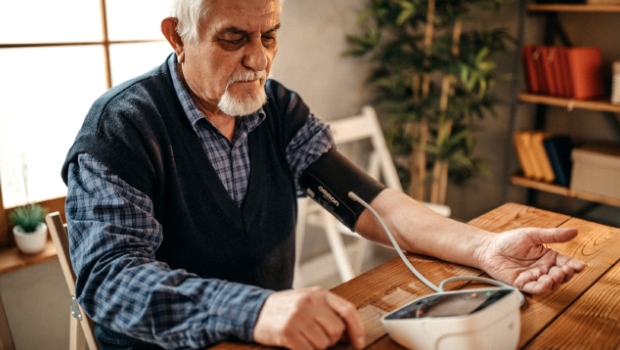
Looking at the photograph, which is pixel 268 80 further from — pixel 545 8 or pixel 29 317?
pixel 545 8

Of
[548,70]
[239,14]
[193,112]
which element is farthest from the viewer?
[548,70]

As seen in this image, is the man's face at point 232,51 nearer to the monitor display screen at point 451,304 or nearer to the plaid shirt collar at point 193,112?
the plaid shirt collar at point 193,112

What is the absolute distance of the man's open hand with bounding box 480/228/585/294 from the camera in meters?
0.88

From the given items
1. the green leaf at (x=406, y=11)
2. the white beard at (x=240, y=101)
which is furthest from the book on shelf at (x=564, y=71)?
the white beard at (x=240, y=101)

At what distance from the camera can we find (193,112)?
3.83ft

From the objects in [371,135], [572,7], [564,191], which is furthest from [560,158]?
[371,135]

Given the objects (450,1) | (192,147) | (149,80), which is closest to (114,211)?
(192,147)

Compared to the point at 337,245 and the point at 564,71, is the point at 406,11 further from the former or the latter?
the point at 337,245

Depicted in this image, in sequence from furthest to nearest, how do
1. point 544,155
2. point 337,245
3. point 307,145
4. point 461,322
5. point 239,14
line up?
point 544,155, point 337,245, point 307,145, point 239,14, point 461,322

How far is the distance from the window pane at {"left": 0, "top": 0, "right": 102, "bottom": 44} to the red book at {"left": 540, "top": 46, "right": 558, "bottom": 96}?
2.34 meters

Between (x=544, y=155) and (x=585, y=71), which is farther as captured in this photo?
(x=544, y=155)

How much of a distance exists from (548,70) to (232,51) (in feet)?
7.63

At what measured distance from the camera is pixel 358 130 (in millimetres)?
2504

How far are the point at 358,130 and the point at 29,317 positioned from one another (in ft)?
5.36
